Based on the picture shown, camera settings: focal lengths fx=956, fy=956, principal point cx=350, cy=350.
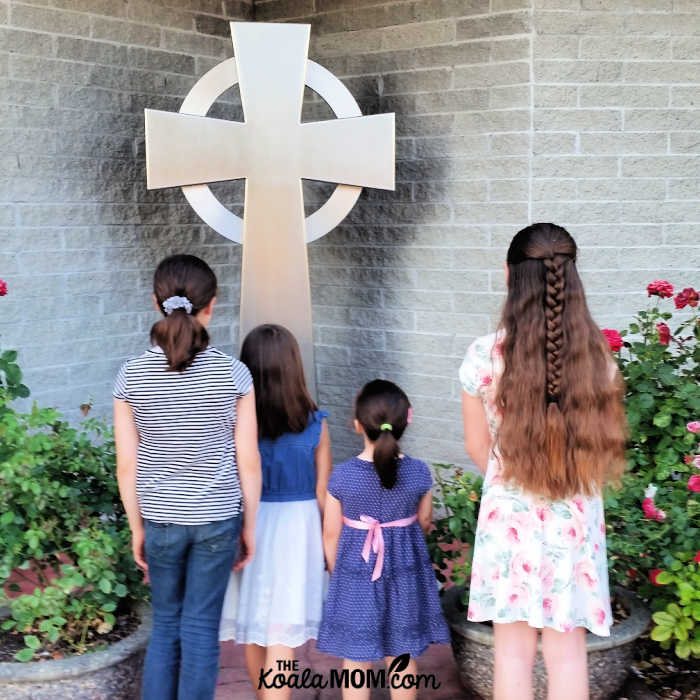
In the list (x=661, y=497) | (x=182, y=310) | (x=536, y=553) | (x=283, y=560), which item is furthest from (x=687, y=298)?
(x=182, y=310)

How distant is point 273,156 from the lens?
3838mm

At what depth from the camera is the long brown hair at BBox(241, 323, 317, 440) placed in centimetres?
285

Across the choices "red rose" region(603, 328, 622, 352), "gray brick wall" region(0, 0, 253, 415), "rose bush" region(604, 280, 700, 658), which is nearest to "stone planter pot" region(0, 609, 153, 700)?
"rose bush" region(604, 280, 700, 658)

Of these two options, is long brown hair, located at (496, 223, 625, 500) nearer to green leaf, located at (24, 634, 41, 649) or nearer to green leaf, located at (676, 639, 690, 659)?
green leaf, located at (676, 639, 690, 659)

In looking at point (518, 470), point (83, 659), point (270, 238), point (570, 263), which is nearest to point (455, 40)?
point (270, 238)

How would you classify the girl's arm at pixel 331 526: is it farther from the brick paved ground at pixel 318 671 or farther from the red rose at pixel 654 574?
the red rose at pixel 654 574

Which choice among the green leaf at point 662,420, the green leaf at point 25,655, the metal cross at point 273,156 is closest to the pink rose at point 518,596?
the green leaf at point 662,420

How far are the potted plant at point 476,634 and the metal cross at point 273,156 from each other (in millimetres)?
1000

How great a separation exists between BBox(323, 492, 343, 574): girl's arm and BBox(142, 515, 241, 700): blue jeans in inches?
11.1

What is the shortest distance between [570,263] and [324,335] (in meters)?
2.91

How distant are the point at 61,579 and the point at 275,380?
874mm

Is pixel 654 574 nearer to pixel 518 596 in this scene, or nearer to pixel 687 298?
pixel 518 596

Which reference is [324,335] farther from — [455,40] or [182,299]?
[182,299]

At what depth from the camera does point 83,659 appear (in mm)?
2826
